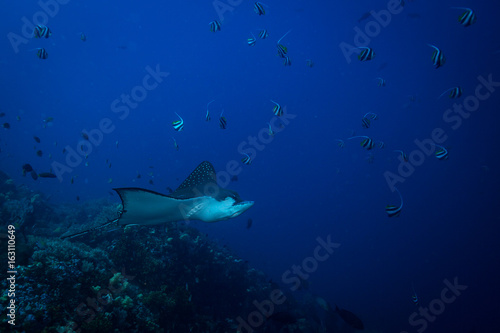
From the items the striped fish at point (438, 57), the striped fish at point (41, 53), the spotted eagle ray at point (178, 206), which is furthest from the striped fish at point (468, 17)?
the striped fish at point (41, 53)

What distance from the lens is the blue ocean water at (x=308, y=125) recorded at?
1501 inches

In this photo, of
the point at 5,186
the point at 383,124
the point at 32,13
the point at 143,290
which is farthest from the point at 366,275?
the point at 32,13

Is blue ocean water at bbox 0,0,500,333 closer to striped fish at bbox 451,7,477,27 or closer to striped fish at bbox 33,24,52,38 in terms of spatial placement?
striped fish at bbox 33,24,52,38

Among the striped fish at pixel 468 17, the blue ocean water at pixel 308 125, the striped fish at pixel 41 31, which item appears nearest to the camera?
the striped fish at pixel 468 17

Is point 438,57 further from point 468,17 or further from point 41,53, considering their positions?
point 41,53

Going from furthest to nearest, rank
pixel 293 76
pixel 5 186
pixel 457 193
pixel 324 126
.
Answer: pixel 324 126 → pixel 293 76 → pixel 457 193 → pixel 5 186

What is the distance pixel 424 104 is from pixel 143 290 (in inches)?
3205

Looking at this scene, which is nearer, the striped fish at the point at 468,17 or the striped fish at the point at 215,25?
the striped fish at the point at 468,17

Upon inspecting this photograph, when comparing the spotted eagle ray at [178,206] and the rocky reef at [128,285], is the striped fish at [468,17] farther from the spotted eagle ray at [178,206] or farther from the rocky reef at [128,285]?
the rocky reef at [128,285]

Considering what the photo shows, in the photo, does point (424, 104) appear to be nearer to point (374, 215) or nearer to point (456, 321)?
point (374, 215)

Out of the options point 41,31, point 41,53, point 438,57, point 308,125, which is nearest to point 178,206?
point 438,57

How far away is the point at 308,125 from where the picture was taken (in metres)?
98.6

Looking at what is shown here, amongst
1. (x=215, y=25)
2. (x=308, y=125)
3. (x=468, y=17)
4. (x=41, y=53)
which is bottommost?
(x=468, y=17)

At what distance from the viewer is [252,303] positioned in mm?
8383
